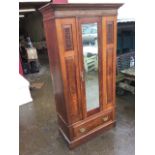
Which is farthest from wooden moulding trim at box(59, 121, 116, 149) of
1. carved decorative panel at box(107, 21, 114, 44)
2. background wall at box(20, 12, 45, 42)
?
background wall at box(20, 12, 45, 42)

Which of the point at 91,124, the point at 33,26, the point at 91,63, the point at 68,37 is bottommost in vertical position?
the point at 91,124

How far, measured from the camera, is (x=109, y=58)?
1927mm

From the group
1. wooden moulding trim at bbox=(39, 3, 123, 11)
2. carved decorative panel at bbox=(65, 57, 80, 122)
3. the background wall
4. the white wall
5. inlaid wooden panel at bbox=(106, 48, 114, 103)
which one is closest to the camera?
wooden moulding trim at bbox=(39, 3, 123, 11)

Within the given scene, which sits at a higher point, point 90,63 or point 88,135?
point 90,63

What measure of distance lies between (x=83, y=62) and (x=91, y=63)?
0.14m

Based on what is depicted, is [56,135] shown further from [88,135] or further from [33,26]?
[33,26]

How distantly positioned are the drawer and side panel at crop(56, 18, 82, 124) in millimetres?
128

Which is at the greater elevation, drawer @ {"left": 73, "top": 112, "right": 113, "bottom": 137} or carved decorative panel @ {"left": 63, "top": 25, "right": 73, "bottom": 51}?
carved decorative panel @ {"left": 63, "top": 25, "right": 73, "bottom": 51}

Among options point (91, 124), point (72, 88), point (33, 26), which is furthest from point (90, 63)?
point (33, 26)

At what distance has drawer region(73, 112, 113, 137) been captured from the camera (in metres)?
2.00

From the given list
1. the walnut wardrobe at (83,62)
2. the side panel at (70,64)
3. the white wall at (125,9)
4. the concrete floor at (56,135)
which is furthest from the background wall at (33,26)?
the side panel at (70,64)

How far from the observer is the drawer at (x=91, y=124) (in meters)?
2.00

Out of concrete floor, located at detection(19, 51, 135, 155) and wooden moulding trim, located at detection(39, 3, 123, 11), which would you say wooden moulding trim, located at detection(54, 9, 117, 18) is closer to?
wooden moulding trim, located at detection(39, 3, 123, 11)

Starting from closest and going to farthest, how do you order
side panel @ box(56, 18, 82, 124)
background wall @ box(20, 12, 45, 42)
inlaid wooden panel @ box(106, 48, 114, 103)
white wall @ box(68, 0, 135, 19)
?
side panel @ box(56, 18, 82, 124) → inlaid wooden panel @ box(106, 48, 114, 103) → white wall @ box(68, 0, 135, 19) → background wall @ box(20, 12, 45, 42)
